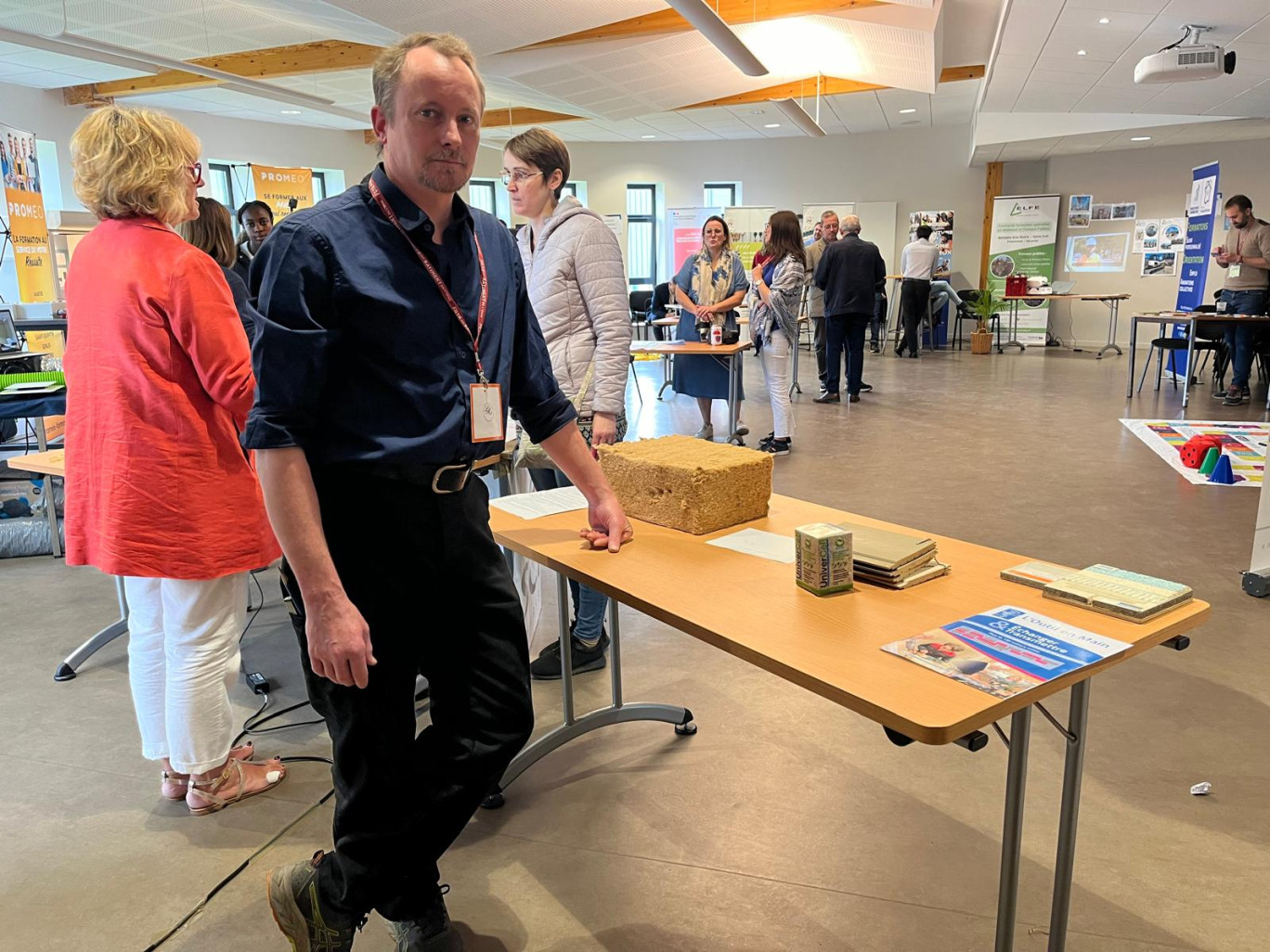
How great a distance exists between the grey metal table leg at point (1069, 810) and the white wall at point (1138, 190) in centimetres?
1341

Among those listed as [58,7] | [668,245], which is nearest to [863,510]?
[58,7]

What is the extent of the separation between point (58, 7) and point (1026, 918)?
8.14 metres

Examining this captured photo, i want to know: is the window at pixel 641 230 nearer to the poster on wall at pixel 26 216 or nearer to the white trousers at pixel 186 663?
the poster on wall at pixel 26 216

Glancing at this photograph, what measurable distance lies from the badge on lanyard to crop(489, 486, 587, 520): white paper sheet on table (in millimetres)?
676

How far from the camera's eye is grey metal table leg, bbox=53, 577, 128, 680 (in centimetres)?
289

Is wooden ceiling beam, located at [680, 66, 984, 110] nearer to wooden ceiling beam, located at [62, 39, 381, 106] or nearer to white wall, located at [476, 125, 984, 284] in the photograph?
white wall, located at [476, 125, 984, 284]

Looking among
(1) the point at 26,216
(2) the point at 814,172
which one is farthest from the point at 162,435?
(2) the point at 814,172

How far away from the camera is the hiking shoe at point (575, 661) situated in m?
2.84

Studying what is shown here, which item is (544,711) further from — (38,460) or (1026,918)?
(38,460)

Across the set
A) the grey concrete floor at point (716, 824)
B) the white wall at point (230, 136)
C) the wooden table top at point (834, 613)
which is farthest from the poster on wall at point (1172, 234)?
the wooden table top at point (834, 613)

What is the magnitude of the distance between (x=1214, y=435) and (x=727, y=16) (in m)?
4.95

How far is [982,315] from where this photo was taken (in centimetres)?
1257

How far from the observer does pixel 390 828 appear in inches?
56.5

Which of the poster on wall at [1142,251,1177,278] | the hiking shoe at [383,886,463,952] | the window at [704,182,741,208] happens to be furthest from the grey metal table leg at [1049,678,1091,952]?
the window at [704,182,741,208]
